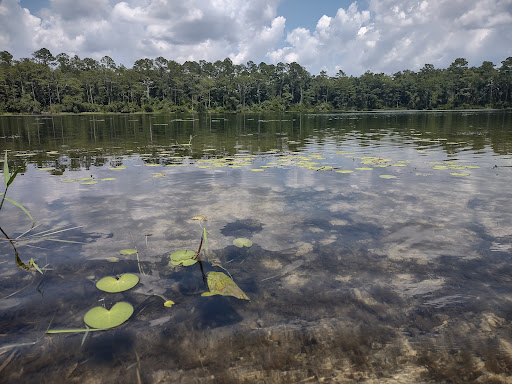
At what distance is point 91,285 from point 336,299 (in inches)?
79.2

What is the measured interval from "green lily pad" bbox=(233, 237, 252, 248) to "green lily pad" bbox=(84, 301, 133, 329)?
50.4 inches

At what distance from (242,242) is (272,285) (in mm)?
843

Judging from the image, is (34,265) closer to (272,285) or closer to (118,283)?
(118,283)

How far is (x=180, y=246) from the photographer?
128 inches

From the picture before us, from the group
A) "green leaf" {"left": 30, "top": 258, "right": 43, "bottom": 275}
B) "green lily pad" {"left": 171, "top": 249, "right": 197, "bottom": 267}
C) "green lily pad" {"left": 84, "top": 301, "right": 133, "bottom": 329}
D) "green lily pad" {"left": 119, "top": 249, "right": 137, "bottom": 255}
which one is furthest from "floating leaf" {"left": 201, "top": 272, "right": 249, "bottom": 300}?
"green leaf" {"left": 30, "top": 258, "right": 43, "bottom": 275}

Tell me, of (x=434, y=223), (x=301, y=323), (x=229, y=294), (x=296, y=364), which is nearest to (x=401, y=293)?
(x=301, y=323)

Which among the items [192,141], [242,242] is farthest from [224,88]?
[242,242]

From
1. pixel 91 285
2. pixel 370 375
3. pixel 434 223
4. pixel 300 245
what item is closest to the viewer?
pixel 370 375

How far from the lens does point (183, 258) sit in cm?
293

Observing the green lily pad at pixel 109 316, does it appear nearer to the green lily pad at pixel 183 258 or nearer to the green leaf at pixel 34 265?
the green lily pad at pixel 183 258

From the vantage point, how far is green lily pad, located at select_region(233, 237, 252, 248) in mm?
3244

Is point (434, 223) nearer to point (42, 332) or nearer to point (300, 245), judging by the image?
point (300, 245)

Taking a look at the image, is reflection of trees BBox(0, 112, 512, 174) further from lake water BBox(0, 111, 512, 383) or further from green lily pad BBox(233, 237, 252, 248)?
green lily pad BBox(233, 237, 252, 248)

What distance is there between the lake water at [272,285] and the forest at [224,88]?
75.4 meters
